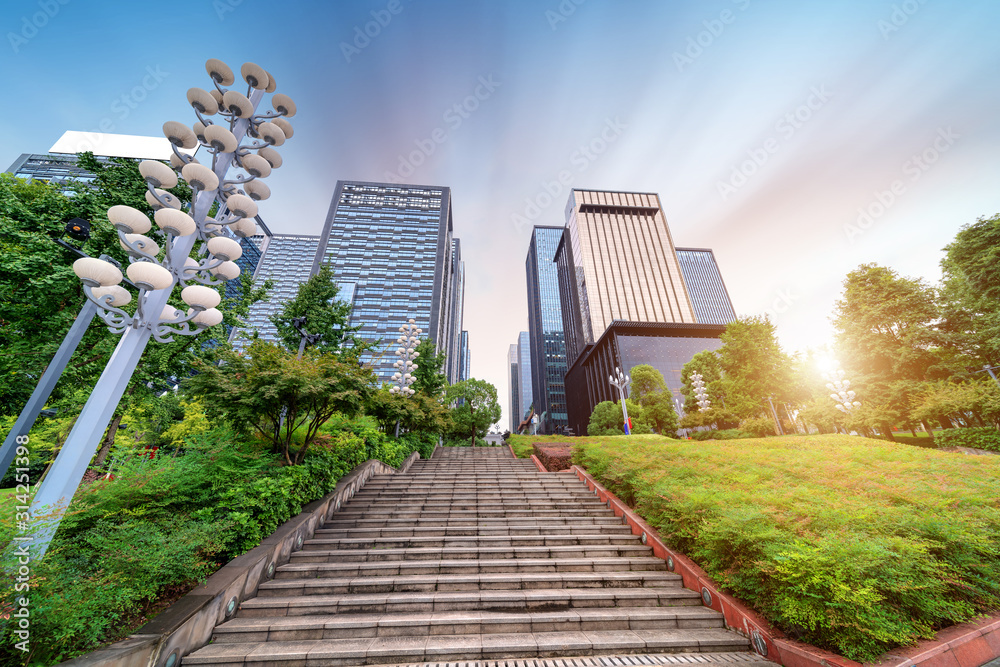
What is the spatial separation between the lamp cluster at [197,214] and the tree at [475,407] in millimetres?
24420

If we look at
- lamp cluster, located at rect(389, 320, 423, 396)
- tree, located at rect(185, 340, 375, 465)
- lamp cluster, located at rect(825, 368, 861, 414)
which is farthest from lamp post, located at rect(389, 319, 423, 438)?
lamp cluster, located at rect(825, 368, 861, 414)

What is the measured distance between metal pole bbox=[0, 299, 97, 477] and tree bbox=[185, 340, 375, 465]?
2.13m

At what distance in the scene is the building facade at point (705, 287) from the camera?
106 metres

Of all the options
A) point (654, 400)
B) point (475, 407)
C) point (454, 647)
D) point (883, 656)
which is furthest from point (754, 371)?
point (454, 647)

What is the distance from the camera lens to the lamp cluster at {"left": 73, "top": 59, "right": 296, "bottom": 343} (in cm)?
431

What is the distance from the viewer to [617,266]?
74.4 m

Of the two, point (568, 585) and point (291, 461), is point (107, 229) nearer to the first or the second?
point (291, 461)

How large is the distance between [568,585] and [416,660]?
259 cm

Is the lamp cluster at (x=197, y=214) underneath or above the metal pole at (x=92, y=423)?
above

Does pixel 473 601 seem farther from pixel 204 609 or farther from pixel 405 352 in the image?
pixel 405 352

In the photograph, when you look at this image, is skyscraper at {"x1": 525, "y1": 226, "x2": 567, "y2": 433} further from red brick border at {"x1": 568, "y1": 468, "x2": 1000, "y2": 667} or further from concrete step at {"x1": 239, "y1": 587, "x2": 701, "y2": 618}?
red brick border at {"x1": 568, "y1": 468, "x2": 1000, "y2": 667}

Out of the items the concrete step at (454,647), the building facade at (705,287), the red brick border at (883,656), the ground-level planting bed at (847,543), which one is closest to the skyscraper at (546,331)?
the building facade at (705,287)

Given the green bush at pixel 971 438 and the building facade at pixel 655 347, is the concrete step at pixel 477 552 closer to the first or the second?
the green bush at pixel 971 438

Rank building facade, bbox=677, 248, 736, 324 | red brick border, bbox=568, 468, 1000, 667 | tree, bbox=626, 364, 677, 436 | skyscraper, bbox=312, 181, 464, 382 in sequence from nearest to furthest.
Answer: red brick border, bbox=568, 468, 1000, 667 < tree, bbox=626, 364, 677, 436 < skyscraper, bbox=312, 181, 464, 382 < building facade, bbox=677, 248, 736, 324
